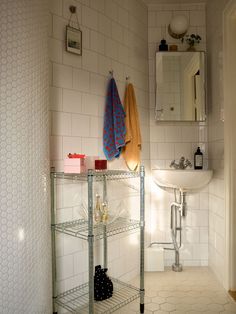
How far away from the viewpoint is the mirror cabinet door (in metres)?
2.61

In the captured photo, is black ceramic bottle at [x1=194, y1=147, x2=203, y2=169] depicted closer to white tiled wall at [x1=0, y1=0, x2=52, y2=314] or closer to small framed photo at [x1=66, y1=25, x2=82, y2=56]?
small framed photo at [x1=66, y1=25, x2=82, y2=56]

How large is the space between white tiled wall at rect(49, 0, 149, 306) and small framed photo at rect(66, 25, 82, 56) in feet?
0.11

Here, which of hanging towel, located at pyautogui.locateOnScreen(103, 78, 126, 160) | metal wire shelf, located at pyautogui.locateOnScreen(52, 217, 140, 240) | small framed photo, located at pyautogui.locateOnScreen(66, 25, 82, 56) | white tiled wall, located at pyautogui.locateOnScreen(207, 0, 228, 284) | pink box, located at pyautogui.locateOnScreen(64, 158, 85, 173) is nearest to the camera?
pink box, located at pyautogui.locateOnScreen(64, 158, 85, 173)

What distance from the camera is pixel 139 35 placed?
2590mm

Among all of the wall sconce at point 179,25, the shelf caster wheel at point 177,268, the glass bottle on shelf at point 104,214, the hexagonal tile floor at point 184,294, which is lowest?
the hexagonal tile floor at point 184,294

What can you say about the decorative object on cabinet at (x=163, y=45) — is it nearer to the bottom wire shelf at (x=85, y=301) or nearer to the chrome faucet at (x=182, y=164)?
the chrome faucet at (x=182, y=164)

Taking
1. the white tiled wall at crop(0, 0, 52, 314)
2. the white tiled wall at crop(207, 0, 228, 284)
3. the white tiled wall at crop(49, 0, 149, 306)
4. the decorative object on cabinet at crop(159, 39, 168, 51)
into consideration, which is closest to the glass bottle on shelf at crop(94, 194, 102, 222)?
the white tiled wall at crop(49, 0, 149, 306)

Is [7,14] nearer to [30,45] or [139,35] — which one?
[30,45]

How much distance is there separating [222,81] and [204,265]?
167 centimetres

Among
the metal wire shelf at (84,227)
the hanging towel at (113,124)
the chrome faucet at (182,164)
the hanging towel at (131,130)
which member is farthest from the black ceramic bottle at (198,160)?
the metal wire shelf at (84,227)

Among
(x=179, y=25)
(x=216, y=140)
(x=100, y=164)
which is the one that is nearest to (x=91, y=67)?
(x=100, y=164)

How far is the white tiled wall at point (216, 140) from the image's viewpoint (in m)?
2.33

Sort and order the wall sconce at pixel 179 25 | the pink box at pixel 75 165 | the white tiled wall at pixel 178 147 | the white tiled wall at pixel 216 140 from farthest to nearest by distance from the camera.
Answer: the white tiled wall at pixel 178 147
the wall sconce at pixel 179 25
the white tiled wall at pixel 216 140
the pink box at pixel 75 165

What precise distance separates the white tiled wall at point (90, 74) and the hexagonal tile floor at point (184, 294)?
0.89 ft
